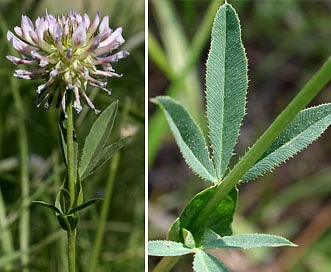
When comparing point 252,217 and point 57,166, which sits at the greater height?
point 57,166

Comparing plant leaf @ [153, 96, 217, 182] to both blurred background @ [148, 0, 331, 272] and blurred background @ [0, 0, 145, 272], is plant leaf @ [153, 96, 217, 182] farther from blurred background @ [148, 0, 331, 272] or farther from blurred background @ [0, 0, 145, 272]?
blurred background @ [148, 0, 331, 272]

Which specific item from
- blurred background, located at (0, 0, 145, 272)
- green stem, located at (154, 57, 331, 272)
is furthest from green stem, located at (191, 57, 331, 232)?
blurred background, located at (0, 0, 145, 272)

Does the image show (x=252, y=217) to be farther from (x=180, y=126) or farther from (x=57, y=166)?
(x=180, y=126)

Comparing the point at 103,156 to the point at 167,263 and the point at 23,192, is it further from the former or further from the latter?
the point at 23,192

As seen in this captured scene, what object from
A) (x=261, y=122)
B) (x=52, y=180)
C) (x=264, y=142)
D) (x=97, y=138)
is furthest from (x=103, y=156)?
(x=261, y=122)

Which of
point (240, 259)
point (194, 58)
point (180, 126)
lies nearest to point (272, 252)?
point (240, 259)

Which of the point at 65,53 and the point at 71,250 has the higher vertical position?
the point at 65,53

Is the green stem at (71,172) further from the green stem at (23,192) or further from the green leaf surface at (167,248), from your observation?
the green stem at (23,192)
